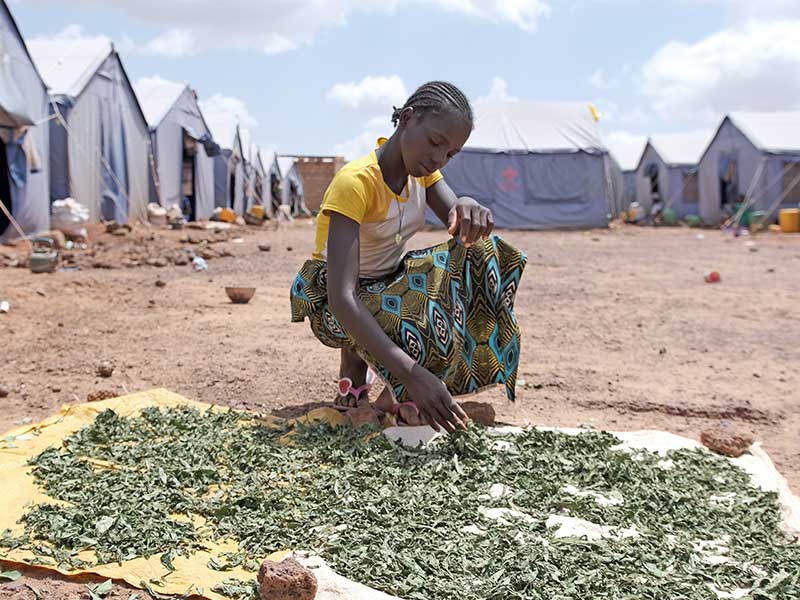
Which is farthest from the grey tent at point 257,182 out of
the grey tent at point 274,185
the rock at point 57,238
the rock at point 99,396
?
the rock at point 99,396

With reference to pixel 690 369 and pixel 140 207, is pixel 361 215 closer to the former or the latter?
pixel 690 369

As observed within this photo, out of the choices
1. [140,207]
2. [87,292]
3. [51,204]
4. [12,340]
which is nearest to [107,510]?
[12,340]

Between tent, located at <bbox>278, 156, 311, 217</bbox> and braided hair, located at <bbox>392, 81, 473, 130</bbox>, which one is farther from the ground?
tent, located at <bbox>278, 156, 311, 217</bbox>

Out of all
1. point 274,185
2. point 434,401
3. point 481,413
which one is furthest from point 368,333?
point 274,185

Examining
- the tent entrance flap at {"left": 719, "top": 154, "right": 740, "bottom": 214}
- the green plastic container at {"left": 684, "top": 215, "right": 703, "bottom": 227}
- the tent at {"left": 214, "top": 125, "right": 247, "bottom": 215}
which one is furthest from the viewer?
the tent at {"left": 214, "top": 125, "right": 247, "bottom": 215}

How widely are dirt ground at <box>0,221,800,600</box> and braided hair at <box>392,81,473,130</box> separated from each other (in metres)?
→ 1.38

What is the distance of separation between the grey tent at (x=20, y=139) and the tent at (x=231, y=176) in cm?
904

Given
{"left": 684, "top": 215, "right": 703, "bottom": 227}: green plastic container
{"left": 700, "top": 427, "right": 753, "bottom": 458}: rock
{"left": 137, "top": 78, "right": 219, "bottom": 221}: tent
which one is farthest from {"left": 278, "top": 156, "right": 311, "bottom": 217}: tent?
{"left": 700, "top": 427, "right": 753, "bottom": 458}: rock

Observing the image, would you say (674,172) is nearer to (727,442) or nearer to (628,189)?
(628,189)

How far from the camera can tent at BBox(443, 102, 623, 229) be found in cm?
1684

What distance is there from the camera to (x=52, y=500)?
83.9 inches

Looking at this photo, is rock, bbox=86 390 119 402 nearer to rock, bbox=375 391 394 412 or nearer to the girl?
the girl

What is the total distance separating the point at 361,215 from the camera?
2584 millimetres

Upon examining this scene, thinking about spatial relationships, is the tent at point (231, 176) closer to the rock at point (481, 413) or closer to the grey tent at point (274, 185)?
the grey tent at point (274, 185)
